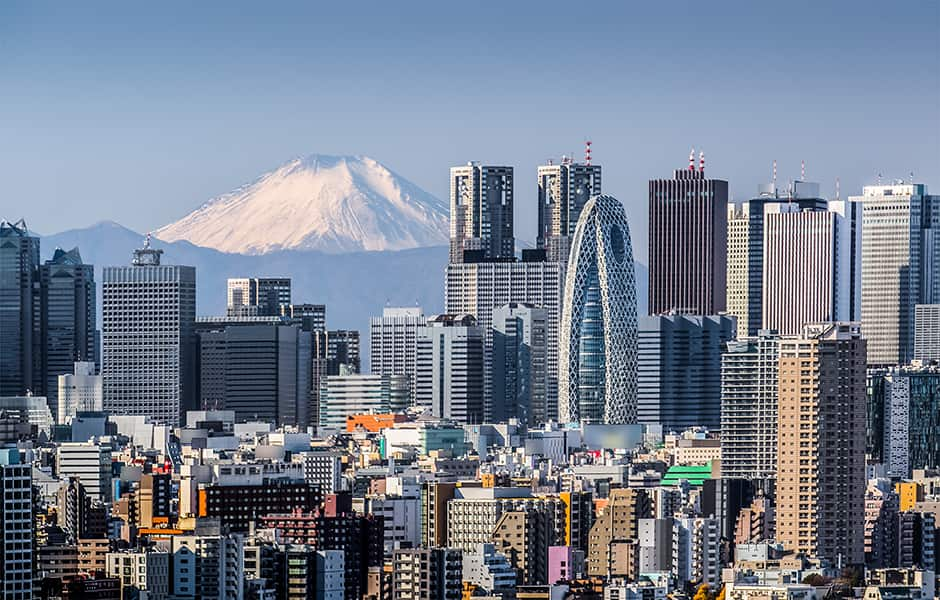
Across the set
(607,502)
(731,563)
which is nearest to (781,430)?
(607,502)

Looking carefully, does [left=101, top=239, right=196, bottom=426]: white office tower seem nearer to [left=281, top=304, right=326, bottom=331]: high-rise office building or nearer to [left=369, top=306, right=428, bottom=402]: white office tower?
[left=281, top=304, right=326, bottom=331]: high-rise office building

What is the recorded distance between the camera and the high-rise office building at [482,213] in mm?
74062

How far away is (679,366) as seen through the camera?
6538 cm

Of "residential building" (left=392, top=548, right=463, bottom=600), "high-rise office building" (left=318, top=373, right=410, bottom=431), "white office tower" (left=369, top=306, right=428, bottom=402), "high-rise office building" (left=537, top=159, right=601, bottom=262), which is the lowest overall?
"residential building" (left=392, top=548, right=463, bottom=600)

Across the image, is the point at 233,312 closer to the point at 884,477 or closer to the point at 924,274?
the point at 924,274

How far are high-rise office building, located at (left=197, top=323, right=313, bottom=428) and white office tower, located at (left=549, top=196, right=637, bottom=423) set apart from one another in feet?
17.3

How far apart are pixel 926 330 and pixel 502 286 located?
1052 cm

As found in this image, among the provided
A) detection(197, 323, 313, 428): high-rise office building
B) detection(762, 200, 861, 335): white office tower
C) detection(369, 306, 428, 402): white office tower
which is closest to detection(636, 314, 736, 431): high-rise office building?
detection(762, 200, 861, 335): white office tower

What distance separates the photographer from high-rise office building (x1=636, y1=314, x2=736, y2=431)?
212 feet

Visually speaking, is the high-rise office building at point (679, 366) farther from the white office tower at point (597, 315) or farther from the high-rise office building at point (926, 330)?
the high-rise office building at point (926, 330)

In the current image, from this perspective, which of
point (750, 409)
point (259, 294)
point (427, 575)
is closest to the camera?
point (427, 575)

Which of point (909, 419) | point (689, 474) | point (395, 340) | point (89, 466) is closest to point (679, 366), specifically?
point (395, 340)

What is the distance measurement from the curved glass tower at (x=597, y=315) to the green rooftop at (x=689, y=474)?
16947 mm

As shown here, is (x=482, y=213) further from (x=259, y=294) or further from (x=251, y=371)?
(x=251, y=371)
